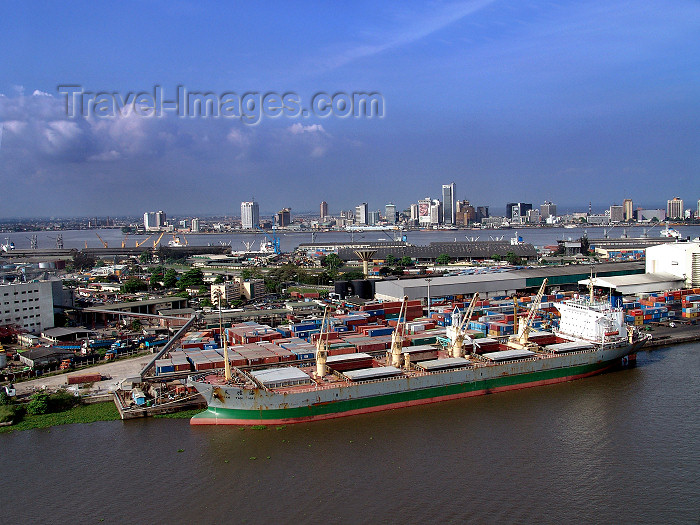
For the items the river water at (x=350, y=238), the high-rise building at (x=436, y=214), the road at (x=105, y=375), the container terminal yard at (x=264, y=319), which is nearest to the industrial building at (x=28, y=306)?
the container terminal yard at (x=264, y=319)

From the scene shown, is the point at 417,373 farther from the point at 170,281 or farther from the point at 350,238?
the point at 350,238

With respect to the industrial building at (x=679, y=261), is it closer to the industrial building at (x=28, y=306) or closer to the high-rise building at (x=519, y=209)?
the industrial building at (x=28, y=306)

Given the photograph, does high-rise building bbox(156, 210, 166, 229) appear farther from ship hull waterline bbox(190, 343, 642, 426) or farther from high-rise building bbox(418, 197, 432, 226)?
ship hull waterline bbox(190, 343, 642, 426)

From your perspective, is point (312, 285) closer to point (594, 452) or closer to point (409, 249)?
point (409, 249)

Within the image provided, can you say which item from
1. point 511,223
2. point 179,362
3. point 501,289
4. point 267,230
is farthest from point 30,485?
point 511,223

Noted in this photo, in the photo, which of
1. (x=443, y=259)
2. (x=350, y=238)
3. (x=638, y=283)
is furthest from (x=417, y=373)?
(x=350, y=238)

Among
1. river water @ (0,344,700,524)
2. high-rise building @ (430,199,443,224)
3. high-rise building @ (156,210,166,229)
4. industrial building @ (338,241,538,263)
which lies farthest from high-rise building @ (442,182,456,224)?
river water @ (0,344,700,524)
